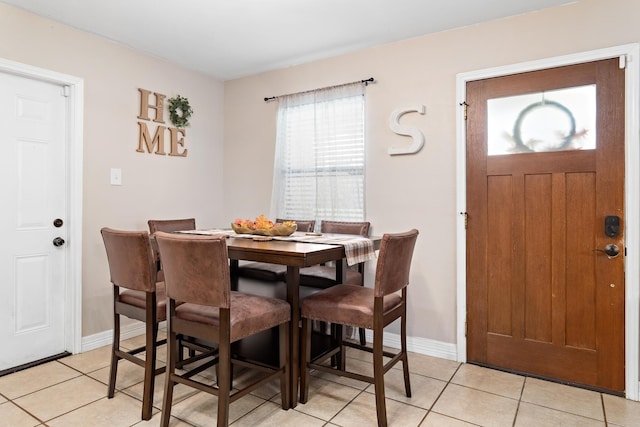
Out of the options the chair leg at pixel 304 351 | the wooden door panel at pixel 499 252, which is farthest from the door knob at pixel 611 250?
the chair leg at pixel 304 351

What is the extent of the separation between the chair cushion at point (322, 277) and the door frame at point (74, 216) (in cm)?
172

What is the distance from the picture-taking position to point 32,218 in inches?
109

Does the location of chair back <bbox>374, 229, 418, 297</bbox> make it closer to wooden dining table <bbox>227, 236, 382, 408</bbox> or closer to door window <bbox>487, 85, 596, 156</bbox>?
wooden dining table <bbox>227, 236, 382, 408</bbox>

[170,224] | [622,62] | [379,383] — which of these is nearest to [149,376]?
[379,383]

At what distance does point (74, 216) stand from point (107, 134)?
0.72 metres

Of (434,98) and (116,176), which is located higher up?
(434,98)

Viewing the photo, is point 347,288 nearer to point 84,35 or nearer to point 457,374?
point 457,374

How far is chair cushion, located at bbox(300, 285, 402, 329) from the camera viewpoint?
2033 mm

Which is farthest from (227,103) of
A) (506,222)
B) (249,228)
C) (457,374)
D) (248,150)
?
(457,374)

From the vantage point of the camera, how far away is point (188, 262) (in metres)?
1.82

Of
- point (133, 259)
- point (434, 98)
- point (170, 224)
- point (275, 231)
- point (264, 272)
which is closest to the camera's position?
point (133, 259)

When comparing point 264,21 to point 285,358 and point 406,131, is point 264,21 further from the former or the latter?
point 285,358

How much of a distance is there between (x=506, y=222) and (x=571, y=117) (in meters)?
0.79

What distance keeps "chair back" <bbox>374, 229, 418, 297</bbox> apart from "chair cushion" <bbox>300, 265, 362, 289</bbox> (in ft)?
2.44
